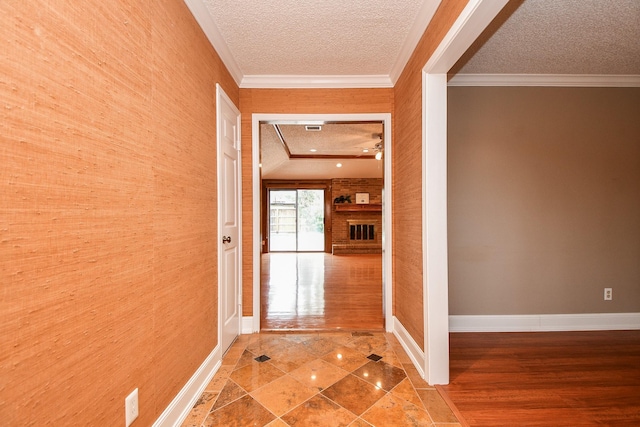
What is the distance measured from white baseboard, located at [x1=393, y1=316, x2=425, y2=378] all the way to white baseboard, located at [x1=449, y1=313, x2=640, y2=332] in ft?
1.95

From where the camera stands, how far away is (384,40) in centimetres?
217

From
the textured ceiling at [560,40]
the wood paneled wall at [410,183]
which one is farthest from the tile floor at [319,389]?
the textured ceiling at [560,40]

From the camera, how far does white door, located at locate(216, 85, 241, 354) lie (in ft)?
7.22

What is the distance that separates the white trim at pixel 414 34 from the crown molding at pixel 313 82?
18cm

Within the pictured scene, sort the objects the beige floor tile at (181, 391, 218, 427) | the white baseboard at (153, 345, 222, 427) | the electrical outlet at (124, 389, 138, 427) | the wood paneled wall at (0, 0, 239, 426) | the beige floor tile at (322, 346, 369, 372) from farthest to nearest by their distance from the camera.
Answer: the beige floor tile at (322, 346, 369, 372) < the beige floor tile at (181, 391, 218, 427) < the white baseboard at (153, 345, 222, 427) < the electrical outlet at (124, 389, 138, 427) < the wood paneled wall at (0, 0, 239, 426)

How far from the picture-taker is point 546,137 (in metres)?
2.77

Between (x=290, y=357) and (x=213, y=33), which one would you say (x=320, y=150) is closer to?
(x=213, y=33)

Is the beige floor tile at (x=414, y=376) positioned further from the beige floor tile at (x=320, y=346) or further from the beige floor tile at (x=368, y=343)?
the beige floor tile at (x=320, y=346)

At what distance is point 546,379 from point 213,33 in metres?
3.42

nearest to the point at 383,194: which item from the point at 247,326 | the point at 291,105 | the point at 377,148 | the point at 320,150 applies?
the point at 291,105

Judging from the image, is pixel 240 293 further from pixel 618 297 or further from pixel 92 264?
pixel 618 297

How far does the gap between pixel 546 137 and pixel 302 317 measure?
10.5 ft

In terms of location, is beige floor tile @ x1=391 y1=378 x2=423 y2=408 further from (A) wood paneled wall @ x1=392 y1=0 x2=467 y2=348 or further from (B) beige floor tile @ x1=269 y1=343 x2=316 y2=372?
(B) beige floor tile @ x1=269 y1=343 x2=316 y2=372

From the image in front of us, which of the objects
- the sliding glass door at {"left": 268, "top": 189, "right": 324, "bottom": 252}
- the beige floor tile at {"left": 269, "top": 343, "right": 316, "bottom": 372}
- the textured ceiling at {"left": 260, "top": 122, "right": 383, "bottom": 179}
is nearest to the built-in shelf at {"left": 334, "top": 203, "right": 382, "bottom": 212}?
the sliding glass door at {"left": 268, "top": 189, "right": 324, "bottom": 252}
